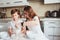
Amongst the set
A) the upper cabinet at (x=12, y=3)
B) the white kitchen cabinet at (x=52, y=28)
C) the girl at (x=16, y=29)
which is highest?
the upper cabinet at (x=12, y=3)

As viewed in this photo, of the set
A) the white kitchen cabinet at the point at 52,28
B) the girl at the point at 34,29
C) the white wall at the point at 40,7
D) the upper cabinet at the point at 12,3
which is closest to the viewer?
the girl at the point at 34,29

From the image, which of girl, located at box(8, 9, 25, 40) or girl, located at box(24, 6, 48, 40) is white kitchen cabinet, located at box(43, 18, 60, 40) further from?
girl, located at box(8, 9, 25, 40)

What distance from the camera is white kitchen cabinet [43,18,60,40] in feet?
12.1

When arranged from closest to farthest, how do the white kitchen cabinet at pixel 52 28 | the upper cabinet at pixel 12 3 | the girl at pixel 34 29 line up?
the girl at pixel 34 29 < the white kitchen cabinet at pixel 52 28 < the upper cabinet at pixel 12 3

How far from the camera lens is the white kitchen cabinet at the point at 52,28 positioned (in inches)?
146

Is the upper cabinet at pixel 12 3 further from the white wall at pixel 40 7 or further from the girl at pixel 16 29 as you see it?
the girl at pixel 16 29

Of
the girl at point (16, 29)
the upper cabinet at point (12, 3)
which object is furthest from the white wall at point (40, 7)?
the girl at point (16, 29)

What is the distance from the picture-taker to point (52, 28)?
12.2 feet

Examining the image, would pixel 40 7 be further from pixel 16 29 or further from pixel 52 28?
pixel 16 29

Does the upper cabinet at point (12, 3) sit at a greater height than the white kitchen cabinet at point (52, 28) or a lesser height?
greater

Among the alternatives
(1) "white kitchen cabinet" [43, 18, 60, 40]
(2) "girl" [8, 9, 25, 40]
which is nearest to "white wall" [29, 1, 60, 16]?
(1) "white kitchen cabinet" [43, 18, 60, 40]

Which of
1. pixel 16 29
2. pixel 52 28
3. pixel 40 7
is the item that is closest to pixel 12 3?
pixel 40 7

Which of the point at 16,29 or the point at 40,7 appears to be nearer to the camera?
the point at 16,29

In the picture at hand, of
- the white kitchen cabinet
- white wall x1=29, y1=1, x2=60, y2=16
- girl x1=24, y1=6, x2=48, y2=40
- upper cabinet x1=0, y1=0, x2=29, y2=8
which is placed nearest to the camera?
girl x1=24, y1=6, x2=48, y2=40
